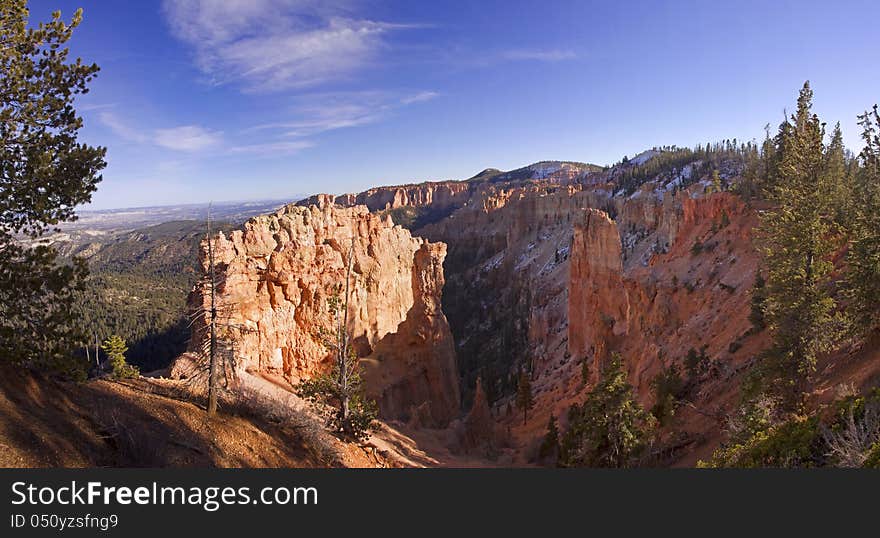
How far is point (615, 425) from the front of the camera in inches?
647

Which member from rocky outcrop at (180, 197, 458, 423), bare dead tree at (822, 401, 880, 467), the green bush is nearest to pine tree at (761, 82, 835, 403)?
the green bush

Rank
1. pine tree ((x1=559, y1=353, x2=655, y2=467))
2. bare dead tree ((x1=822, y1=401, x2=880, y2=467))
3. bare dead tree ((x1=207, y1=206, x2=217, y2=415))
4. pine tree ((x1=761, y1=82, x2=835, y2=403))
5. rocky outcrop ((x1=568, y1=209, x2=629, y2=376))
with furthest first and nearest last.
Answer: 1. rocky outcrop ((x1=568, y1=209, x2=629, y2=376))
2. pine tree ((x1=559, y1=353, x2=655, y2=467))
3. pine tree ((x1=761, y1=82, x2=835, y2=403))
4. bare dead tree ((x1=207, y1=206, x2=217, y2=415))
5. bare dead tree ((x1=822, y1=401, x2=880, y2=467))

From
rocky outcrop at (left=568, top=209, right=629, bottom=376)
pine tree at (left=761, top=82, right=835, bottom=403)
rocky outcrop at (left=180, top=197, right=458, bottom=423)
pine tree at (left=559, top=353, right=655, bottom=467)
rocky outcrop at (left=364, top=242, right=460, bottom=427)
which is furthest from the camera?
rocky outcrop at (left=568, top=209, right=629, bottom=376)

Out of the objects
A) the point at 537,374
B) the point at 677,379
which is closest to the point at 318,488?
the point at 677,379

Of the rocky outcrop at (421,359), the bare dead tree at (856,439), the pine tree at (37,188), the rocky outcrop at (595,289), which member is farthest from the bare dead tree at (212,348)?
the rocky outcrop at (595,289)

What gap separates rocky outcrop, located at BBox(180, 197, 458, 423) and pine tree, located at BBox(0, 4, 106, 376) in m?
13.1

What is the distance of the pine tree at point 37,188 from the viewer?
8312 millimetres

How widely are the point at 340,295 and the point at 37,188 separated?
1975 centimetres

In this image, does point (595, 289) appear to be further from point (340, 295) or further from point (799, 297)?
point (799, 297)

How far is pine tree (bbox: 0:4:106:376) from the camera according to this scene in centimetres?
831

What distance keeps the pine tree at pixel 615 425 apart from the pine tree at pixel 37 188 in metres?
15.3

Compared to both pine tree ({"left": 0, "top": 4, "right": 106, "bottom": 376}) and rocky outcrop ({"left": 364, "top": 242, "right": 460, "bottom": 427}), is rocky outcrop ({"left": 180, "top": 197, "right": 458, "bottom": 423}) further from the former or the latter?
pine tree ({"left": 0, "top": 4, "right": 106, "bottom": 376})

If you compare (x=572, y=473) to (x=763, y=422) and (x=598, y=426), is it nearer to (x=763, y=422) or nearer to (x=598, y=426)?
(x=763, y=422)

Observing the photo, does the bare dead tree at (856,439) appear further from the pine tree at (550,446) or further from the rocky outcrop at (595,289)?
the rocky outcrop at (595,289)
